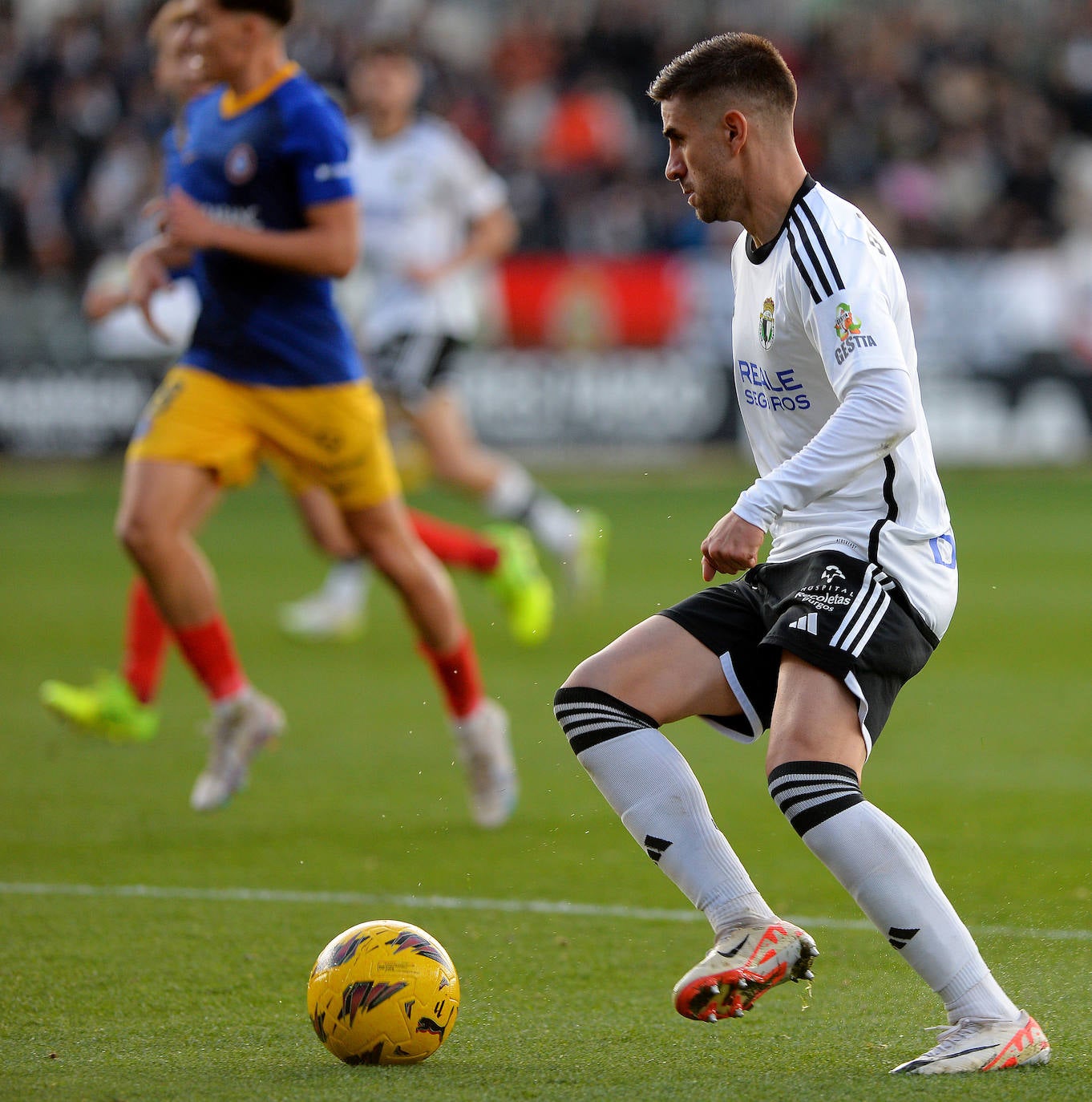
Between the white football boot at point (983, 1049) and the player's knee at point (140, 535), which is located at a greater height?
the white football boot at point (983, 1049)

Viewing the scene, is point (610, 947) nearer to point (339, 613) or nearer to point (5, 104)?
point (339, 613)

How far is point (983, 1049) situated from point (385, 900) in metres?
1.98

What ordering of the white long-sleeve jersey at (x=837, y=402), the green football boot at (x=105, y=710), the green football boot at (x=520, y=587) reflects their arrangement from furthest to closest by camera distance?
the green football boot at (x=520, y=587), the green football boot at (x=105, y=710), the white long-sleeve jersey at (x=837, y=402)

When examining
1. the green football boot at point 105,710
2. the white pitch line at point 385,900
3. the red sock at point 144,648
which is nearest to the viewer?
the white pitch line at point 385,900

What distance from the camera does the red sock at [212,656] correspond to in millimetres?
5852

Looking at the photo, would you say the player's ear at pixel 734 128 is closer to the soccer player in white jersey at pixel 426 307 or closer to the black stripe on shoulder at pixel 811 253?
the black stripe on shoulder at pixel 811 253

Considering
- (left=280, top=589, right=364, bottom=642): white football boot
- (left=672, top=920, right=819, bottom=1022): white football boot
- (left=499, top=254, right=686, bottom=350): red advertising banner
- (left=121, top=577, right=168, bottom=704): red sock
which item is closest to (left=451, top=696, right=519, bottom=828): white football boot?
(left=121, top=577, right=168, bottom=704): red sock

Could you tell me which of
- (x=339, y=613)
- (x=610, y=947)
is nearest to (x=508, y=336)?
(x=339, y=613)

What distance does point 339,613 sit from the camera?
9914 mm

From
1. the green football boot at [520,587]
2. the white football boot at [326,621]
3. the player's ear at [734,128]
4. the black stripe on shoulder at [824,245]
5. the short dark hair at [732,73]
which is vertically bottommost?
the white football boot at [326,621]

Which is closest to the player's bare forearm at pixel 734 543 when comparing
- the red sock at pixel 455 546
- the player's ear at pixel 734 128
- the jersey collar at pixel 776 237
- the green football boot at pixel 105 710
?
the jersey collar at pixel 776 237

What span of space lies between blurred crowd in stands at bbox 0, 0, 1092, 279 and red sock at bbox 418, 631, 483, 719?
1424 centimetres

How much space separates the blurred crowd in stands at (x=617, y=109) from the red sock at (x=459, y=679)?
46.7ft

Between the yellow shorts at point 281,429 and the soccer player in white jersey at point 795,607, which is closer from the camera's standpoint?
the soccer player in white jersey at point 795,607
